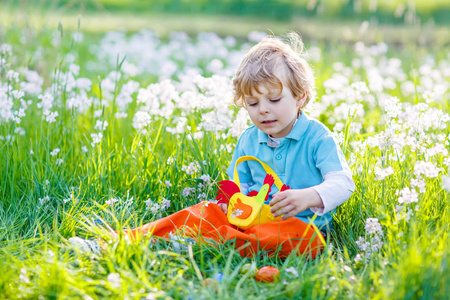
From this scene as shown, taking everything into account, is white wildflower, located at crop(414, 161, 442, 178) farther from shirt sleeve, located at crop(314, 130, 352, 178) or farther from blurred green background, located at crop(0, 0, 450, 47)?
blurred green background, located at crop(0, 0, 450, 47)

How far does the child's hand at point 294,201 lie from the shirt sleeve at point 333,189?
0.12ft

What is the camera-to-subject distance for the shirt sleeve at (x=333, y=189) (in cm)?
267

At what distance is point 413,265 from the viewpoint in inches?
81.4

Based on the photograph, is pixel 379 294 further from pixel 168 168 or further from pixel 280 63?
pixel 168 168

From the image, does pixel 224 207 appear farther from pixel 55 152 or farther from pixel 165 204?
pixel 55 152

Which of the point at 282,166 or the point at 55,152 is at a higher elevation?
the point at 282,166

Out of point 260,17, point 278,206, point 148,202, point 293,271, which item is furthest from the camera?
point 260,17

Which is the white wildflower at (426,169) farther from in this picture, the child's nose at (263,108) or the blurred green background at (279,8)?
the blurred green background at (279,8)

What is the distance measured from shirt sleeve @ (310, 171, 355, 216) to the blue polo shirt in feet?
0.19

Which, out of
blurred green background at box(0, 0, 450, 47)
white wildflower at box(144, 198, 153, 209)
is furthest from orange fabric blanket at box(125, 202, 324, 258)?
blurred green background at box(0, 0, 450, 47)

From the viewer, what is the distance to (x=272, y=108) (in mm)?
2959

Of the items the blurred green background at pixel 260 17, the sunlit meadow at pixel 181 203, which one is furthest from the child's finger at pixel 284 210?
the blurred green background at pixel 260 17

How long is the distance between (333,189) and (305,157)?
0.37 m

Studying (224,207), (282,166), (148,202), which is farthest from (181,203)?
(282,166)
